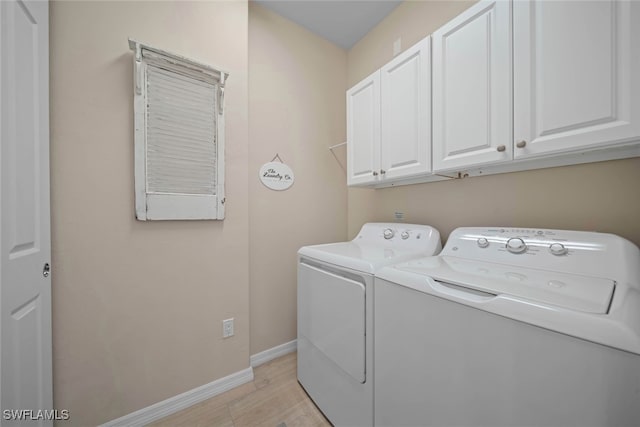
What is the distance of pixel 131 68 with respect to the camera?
4.17 ft

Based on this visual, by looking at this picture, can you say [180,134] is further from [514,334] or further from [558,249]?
[558,249]

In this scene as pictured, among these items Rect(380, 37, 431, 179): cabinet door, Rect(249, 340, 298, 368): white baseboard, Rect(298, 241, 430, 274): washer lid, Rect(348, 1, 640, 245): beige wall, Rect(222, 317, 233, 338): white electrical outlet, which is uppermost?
Rect(380, 37, 431, 179): cabinet door

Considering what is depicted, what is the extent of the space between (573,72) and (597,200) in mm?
594

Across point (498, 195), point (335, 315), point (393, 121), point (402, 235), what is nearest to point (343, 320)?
point (335, 315)

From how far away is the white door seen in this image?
2.58 ft

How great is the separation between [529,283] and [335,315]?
850mm

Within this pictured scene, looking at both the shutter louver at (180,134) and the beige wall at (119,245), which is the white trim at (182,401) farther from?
the shutter louver at (180,134)

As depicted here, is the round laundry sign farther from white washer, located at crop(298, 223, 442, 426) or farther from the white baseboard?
the white baseboard

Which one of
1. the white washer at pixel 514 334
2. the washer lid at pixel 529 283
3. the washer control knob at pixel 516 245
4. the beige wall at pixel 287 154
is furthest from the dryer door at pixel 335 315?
the washer control knob at pixel 516 245

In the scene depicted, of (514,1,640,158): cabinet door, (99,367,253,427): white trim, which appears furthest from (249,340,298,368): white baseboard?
(514,1,640,158): cabinet door

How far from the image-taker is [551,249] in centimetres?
95

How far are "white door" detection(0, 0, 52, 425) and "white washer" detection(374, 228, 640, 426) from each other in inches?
54.5

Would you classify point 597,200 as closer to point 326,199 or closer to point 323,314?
point 323,314

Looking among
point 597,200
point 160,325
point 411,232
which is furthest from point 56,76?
point 597,200
